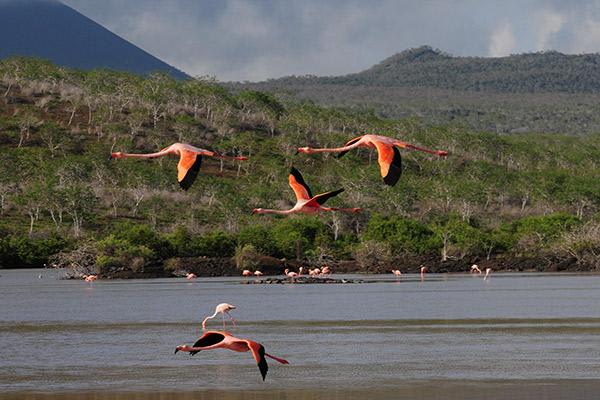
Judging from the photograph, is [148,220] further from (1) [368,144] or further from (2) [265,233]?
(1) [368,144]

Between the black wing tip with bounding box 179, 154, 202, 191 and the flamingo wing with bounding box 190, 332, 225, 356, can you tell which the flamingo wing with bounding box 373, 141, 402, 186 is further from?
the flamingo wing with bounding box 190, 332, 225, 356

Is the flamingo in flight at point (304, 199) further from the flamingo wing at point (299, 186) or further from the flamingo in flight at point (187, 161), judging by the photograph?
the flamingo in flight at point (187, 161)

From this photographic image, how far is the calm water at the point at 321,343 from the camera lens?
1073 inches

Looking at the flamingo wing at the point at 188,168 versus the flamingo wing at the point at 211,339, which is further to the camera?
the flamingo wing at the point at 211,339

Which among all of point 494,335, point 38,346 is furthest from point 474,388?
point 38,346

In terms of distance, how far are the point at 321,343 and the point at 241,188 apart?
91390 millimetres

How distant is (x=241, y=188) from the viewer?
12775 centimetres

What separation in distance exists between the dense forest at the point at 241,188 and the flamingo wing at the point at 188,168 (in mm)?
63159

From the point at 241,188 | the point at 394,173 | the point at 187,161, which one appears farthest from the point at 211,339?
the point at 241,188

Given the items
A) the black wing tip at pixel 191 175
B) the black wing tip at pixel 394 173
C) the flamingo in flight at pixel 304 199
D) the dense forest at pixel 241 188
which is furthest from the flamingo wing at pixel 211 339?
the dense forest at pixel 241 188

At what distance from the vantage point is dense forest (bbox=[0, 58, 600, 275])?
91.1 meters

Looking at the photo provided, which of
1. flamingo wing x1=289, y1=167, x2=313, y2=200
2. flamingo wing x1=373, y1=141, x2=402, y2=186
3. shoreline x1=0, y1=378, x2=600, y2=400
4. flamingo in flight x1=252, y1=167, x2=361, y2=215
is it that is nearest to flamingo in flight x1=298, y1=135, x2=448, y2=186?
flamingo wing x1=373, y1=141, x2=402, y2=186

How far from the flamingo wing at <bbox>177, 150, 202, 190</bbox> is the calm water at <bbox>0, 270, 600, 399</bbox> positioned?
31.1ft

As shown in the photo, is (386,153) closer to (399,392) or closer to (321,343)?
(399,392)
